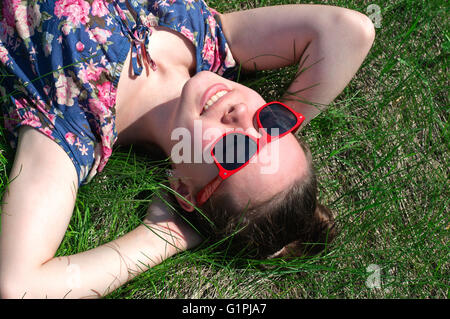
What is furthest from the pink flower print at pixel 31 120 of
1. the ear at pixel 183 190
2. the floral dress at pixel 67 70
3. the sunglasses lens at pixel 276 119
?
the sunglasses lens at pixel 276 119

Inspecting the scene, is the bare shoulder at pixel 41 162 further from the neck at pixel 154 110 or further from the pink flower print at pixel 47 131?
the neck at pixel 154 110

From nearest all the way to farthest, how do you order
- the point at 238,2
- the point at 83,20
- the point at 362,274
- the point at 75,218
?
the point at 83,20, the point at 75,218, the point at 362,274, the point at 238,2

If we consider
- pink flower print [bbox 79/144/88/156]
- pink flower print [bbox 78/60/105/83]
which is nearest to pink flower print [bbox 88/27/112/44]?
pink flower print [bbox 78/60/105/83]

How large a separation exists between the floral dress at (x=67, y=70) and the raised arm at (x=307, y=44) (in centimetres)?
65

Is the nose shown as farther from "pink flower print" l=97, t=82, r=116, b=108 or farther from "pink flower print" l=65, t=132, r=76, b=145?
"pink flower print" l=65, t=132, r=76, b=145

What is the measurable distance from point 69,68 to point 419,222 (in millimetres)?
2162

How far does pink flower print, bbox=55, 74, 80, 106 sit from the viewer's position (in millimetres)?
2098

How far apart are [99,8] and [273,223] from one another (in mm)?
1344

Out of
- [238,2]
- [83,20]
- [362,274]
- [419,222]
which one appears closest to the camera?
[83,20]

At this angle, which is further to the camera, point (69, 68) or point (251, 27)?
point (251, 27)

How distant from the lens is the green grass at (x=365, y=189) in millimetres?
2375

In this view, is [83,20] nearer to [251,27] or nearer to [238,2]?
[251,27]
